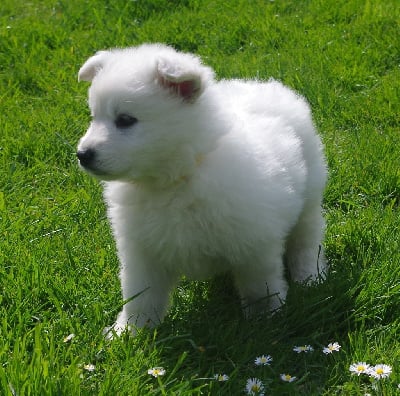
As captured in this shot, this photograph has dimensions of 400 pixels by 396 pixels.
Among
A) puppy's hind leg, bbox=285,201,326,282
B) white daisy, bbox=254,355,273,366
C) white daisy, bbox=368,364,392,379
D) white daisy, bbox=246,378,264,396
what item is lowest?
puppy's hind leg, bbox=285,201,326,282

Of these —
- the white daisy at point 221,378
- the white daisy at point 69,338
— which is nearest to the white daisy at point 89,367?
the white daisy at point 69,338

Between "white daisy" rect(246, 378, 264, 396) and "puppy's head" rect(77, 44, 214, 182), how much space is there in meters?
0.85

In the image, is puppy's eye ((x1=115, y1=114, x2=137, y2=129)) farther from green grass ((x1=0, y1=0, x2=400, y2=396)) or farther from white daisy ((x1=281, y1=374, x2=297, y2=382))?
white daisy ((x1=281, y1=374, x2=297, y2=382))

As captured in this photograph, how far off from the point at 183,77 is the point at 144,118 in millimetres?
213

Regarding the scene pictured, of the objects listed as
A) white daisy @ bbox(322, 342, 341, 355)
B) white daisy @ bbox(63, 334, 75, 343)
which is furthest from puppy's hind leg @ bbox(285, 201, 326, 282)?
white daisy @ bbox(63, 334, 75, 343)

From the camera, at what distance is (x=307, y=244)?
376 centimetres

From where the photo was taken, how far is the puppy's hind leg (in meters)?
3.70

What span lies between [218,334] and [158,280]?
0.37m

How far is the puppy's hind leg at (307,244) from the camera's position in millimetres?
3695

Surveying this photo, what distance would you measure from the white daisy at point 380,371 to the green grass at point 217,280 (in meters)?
0.03

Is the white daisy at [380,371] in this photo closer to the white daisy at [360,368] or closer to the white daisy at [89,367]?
the white daisy at [360,368]

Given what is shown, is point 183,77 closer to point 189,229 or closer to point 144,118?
point 144,118

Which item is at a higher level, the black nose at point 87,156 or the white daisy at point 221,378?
the black nose at point 87,156

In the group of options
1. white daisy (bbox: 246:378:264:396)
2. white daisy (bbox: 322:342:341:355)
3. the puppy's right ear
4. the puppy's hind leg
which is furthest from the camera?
the puppy's hind leg
